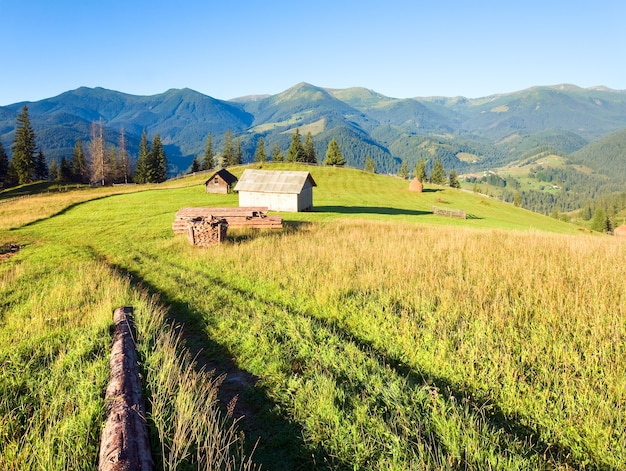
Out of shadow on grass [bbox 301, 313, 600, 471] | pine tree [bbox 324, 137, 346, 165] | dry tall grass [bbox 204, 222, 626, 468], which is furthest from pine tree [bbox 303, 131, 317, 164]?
shadow on grass [bbox 301, 313, 600, 471]

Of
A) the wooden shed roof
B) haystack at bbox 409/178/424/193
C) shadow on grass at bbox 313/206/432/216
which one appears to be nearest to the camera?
shadow on grass at bbox 313/206/432/216

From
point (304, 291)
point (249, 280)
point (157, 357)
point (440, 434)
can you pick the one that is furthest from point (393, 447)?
point (249, 280)

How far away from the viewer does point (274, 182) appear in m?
41.2

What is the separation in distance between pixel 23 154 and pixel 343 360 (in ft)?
298

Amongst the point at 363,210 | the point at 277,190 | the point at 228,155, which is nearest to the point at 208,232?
the point at 277,190

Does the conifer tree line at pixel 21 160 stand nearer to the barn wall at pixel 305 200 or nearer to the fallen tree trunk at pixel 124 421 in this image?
the barn wall at pixel 305 200

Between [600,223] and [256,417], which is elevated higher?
[256,417]

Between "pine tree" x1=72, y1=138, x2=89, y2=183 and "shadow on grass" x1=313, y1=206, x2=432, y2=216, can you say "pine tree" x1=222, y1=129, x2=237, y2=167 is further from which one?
"shadow on grass" x1=313, y1=206, x2=432, y2=216

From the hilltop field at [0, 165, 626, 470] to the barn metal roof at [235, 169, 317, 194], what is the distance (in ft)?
90.4

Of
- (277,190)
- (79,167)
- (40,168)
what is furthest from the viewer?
(79,167)

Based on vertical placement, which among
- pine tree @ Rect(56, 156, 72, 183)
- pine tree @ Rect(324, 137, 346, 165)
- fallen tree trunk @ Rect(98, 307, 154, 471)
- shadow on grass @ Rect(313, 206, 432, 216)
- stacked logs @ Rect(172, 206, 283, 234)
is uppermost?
pine tree @ Rect(324, 137, 346, 165)

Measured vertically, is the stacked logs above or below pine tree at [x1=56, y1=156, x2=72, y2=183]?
below

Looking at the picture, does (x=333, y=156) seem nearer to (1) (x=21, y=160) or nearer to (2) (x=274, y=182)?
(2) (x=274, y=182)

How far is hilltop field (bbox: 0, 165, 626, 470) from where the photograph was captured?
4.05 m
